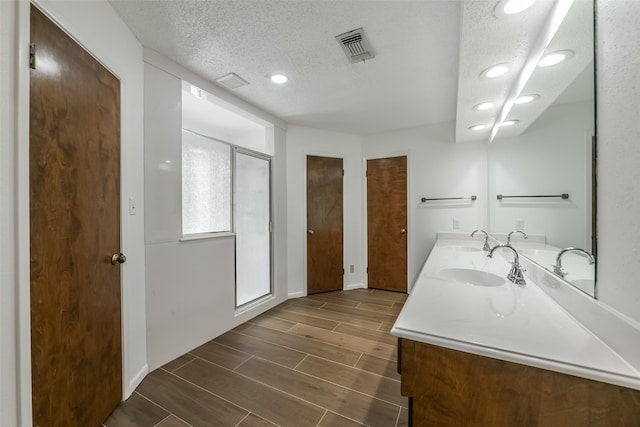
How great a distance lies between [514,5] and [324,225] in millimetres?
2861

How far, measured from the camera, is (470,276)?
1.57 metres

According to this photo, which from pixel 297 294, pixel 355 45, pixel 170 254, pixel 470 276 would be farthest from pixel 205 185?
pixel 470 276

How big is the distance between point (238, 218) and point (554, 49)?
259cm

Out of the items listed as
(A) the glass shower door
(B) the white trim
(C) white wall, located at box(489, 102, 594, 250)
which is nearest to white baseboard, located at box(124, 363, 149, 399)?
(B) the white trim

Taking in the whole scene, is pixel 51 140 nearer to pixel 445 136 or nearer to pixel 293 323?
pixel 293 323

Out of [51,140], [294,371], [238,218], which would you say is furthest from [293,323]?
[51,140]

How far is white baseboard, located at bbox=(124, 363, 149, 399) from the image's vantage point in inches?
60.5

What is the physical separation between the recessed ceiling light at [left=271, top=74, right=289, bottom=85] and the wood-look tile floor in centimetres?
235

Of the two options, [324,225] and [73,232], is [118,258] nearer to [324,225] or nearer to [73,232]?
[73,232]

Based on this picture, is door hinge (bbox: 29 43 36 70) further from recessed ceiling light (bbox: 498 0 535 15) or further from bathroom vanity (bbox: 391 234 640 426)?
Answer: recessed ceiling light (bbox: 498 0 535 15)

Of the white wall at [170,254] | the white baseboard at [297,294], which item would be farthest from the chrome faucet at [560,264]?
the white baseboard at [297,294]

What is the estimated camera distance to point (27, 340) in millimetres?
901

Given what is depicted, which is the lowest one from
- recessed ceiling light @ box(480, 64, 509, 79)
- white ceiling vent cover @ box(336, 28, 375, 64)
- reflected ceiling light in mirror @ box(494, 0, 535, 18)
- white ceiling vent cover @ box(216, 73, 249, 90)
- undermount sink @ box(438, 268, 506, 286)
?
undermount sink @ box(438, 268, 506, 286)

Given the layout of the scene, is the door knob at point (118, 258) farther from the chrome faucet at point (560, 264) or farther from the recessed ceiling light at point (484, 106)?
the recessed ceiling light at point (484, 106)
